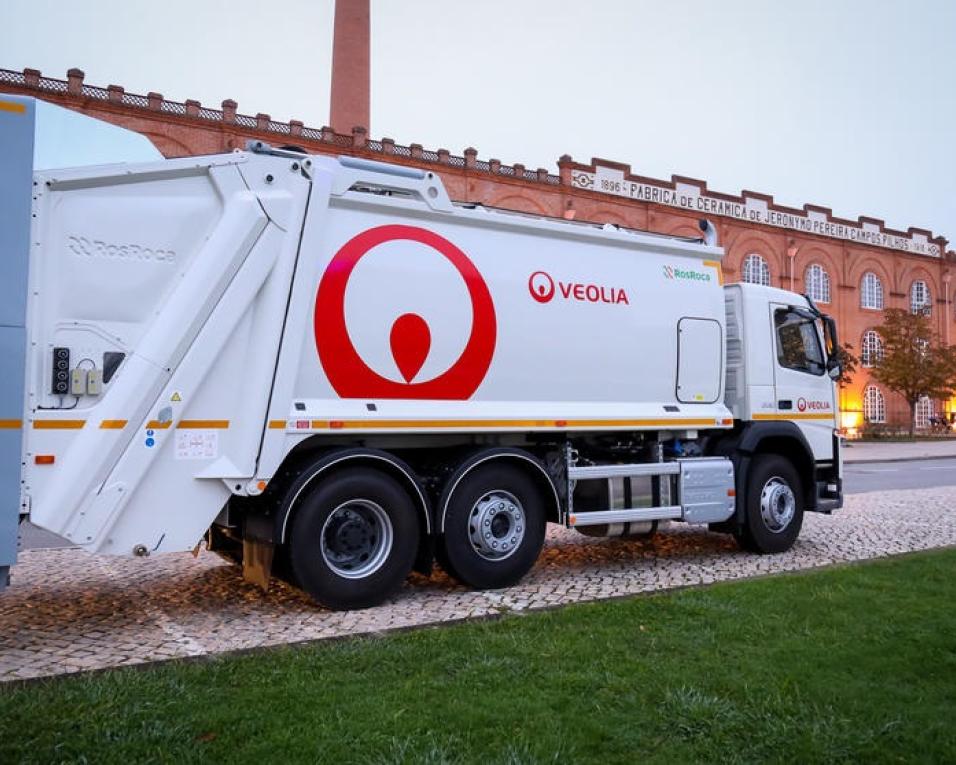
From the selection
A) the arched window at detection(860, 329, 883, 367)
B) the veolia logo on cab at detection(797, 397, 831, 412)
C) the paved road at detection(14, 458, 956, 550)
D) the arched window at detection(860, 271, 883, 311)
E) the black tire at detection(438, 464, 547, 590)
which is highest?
the arched window at detection(860, 271, 883, 311)

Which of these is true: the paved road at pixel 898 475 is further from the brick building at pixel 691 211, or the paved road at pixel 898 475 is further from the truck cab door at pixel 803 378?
the brick building at pixel 691 211

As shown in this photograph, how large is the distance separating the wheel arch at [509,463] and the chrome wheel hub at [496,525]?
0.28m

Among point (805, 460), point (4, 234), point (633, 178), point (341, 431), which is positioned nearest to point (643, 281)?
point (805, 460)

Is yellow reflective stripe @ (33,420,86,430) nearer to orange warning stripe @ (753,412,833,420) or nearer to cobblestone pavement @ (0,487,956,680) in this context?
cobblestone pavement @ (0,487,956,680)

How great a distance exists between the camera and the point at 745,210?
45562 mm

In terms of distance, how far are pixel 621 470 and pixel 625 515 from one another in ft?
1.42

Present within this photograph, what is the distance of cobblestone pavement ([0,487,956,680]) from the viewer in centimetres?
550

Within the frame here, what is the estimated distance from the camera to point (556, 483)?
7.79 metres

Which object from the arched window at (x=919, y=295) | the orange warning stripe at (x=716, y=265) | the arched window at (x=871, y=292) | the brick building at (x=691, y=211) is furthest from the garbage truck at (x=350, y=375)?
the arched window at (x=919, y=295)

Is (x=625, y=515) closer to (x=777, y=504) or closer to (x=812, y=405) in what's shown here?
(x=777, y=504)

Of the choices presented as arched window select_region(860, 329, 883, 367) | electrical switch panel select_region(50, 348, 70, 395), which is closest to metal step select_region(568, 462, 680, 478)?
electrical switch panel select_region(50, 348, 70, 395)

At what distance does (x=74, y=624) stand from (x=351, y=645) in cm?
231

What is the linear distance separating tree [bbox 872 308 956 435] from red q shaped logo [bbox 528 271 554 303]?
4184 cm

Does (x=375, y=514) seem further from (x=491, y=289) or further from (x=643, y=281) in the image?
(x=643, y=281)
